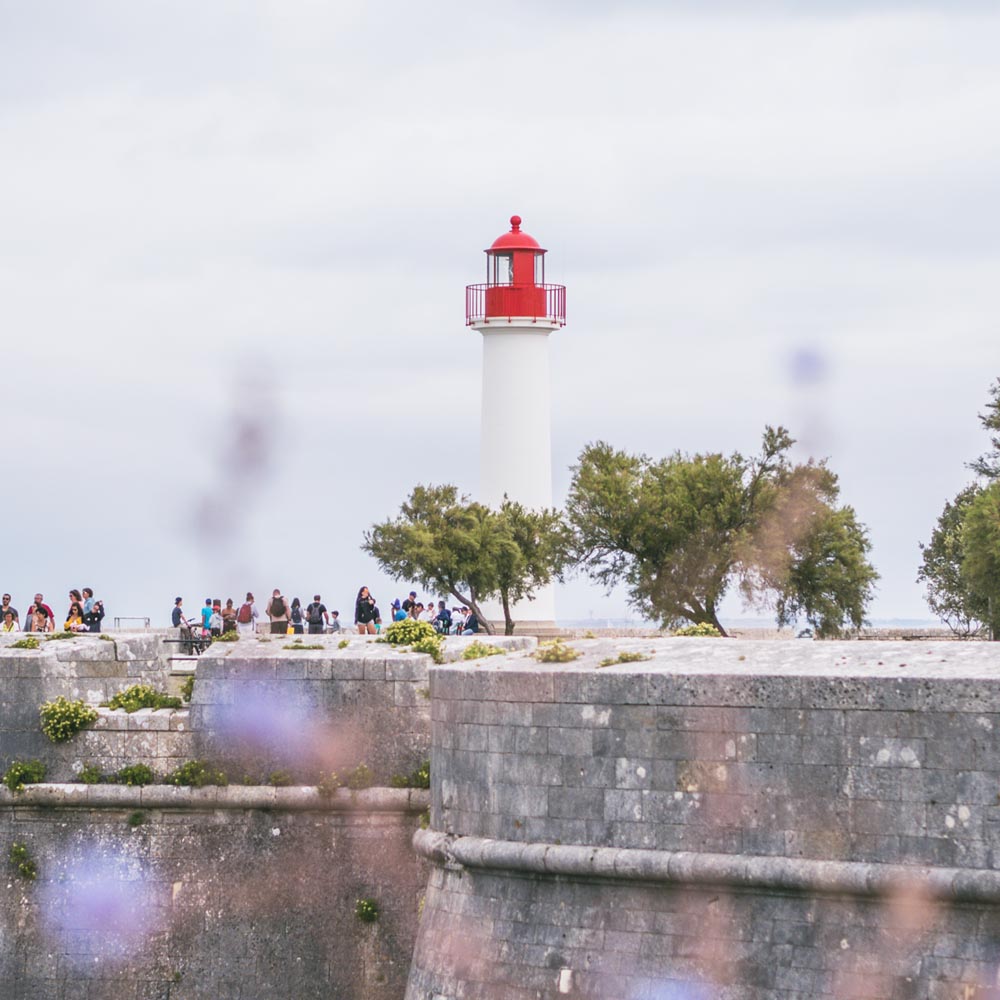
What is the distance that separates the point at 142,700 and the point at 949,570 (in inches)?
1635

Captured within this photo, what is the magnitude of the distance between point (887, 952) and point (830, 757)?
52.0 inches

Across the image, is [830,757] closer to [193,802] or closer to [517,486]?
[193,802]

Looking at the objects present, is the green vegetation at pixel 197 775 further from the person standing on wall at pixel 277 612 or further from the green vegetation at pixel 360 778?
the person standing on wall at pixel 277 612

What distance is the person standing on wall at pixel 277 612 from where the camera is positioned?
93.7 feet

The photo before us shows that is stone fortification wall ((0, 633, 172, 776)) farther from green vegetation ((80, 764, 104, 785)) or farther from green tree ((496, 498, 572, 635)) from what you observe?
green tree ((496, 498, 572, 635))

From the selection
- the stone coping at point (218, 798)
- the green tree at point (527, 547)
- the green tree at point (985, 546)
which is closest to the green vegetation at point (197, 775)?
the stone coping at point (218, 798)

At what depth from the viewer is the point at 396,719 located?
19.8 meters

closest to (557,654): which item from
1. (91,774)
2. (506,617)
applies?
(91,774)

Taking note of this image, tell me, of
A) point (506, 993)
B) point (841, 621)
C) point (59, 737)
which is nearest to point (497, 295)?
point (841, 621)

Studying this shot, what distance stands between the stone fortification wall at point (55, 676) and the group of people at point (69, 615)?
312 inches

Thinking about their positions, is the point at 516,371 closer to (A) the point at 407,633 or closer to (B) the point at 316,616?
(B) the point at 316,616

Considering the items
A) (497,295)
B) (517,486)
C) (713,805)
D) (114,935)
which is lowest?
(114,935)

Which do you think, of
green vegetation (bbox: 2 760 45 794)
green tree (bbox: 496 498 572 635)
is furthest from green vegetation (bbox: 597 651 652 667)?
green tree (bbox: 496 498 572 635)

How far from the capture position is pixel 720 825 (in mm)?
15641
